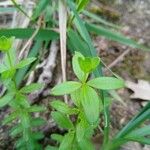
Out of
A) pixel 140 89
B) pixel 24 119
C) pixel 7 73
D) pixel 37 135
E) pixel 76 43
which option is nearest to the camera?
pixel 7 73

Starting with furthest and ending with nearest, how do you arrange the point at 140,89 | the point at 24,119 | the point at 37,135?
1. the point at 140,89
2. the point at 37,135
3. the point at 24,119

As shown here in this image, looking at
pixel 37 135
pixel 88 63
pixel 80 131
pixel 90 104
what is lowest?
pixel 37 135

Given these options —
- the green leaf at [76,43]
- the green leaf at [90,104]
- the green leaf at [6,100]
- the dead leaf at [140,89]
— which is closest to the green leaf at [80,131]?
the green leaf at [90,104]

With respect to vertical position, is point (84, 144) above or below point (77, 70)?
below

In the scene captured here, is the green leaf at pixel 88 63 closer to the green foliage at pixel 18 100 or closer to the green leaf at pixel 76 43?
the green foliage at pixel 18 100

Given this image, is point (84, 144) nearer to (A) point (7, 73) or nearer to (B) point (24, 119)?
(B) point (24, 119)

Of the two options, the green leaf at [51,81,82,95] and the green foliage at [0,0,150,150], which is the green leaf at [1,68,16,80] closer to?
the green foliage at [0,0,150,150]

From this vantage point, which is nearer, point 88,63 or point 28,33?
point 88,63

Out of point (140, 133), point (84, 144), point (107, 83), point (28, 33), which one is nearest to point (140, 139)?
point (140, 133)
